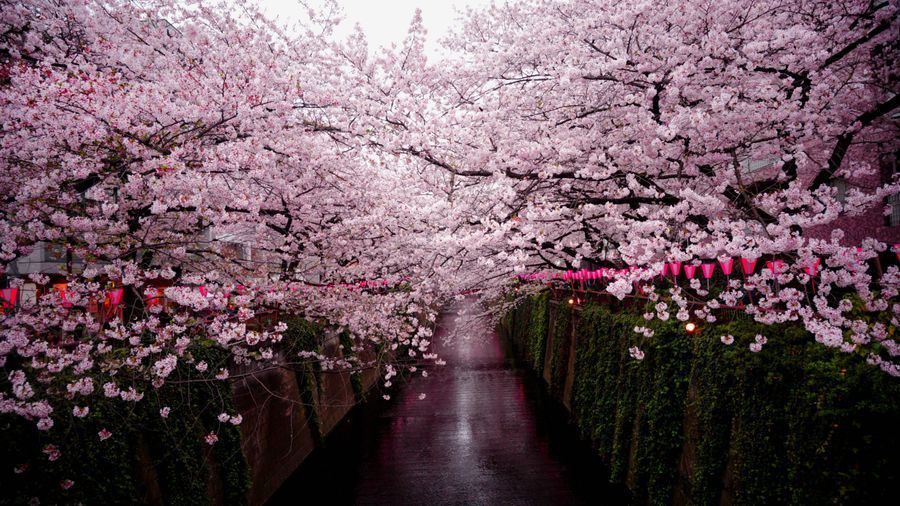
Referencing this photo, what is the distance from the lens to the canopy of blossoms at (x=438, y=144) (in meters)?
5.56

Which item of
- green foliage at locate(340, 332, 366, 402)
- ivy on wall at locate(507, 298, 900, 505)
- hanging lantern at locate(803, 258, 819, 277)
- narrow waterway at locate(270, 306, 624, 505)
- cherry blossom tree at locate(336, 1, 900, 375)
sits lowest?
narrow waterway at locate(270, 306, 624, 505)

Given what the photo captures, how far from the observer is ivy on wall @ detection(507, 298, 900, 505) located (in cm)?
396

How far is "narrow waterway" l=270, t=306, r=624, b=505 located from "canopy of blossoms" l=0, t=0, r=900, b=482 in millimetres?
4109

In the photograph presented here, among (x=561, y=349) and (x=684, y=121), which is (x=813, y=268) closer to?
(x=684, y=121)

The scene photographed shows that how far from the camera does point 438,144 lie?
7.89 m

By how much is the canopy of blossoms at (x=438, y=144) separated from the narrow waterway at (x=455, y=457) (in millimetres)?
4109

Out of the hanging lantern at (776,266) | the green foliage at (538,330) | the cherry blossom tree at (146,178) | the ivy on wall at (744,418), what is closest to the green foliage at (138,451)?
the cherry blossom tree at (146,178)

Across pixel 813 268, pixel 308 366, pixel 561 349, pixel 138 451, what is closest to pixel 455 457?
pixel 308 366

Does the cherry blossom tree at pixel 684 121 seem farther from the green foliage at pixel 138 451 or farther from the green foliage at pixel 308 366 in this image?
the green foliage at pixel 308 366

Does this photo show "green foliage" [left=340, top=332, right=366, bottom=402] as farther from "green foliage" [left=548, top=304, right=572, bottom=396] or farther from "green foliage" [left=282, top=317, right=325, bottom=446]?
"green foliage" [left=548, top=304, right=572, bottom=396]

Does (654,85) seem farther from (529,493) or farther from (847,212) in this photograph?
(529,493)

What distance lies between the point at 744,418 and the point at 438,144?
588 centimetres

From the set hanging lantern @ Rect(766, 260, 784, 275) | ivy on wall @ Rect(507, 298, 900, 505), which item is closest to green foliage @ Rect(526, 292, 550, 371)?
ivy on wall @ Rect(507, 298, 900, 505)

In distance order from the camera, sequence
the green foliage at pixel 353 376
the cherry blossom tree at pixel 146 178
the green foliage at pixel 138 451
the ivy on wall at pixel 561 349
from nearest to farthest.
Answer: the green foliage at pixel 138 451, the cherry blossom tree at pixel 146 178, the green foliage at pixel 353 376, the ivy on wall at pixel 561 349
